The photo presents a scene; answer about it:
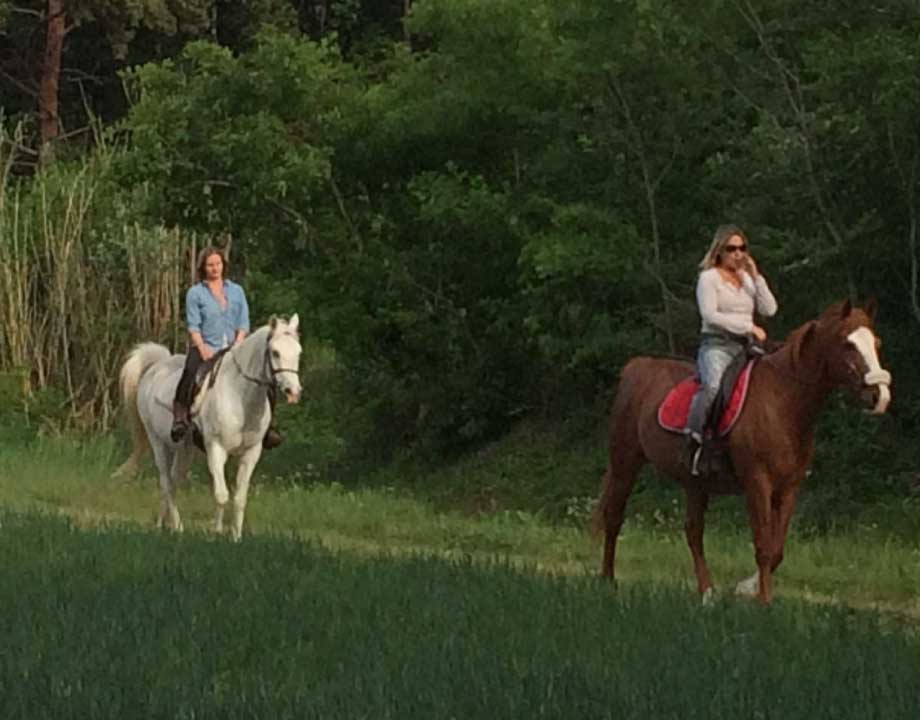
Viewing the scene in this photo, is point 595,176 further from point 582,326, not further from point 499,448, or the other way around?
point 499,448

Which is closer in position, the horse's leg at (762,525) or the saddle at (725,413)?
the horse's leg at (762,525)

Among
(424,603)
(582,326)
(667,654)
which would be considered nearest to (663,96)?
(582,326)

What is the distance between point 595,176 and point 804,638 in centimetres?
1243

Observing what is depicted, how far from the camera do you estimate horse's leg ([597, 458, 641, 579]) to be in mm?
14172

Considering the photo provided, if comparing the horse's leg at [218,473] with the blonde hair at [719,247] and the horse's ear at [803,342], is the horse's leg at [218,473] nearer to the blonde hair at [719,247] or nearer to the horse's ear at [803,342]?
the blonde hair at [719,247]

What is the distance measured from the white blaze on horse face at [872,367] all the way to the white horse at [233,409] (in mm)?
5757

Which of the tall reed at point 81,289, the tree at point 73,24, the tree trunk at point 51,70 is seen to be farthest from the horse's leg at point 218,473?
the tree trunk at point 51,70

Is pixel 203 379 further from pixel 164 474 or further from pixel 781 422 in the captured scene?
pixel 781 422

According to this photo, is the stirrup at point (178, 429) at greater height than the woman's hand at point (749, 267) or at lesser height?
lesser

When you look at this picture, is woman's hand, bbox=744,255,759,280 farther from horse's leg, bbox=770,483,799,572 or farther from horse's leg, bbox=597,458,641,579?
horse's leg, bbox=597,458,641,579

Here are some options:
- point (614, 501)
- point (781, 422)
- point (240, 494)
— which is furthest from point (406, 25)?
point (781, 422)

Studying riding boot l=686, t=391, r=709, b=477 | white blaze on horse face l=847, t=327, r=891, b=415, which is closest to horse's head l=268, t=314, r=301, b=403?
riding boot l=686, t=391, r=709, b=477

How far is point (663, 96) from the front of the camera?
2011cm

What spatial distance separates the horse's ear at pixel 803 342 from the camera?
12609 millimetres
